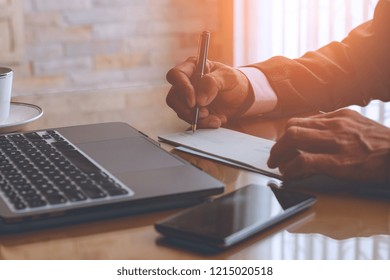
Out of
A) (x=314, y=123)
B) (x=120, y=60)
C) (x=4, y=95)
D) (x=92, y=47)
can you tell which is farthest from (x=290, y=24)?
(x=314, y=123)

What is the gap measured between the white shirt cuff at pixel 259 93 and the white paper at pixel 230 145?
0.48 feet

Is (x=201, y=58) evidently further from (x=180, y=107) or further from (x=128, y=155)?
(x=128, y=155)

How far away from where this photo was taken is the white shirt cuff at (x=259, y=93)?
128 centimetres

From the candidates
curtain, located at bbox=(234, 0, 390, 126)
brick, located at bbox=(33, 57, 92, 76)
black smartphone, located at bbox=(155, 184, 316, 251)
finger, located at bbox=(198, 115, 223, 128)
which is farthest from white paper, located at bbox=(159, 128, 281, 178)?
brick, located at bbox=(33, 57, 92, 76)

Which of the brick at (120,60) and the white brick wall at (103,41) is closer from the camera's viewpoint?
the white brick wall at (103,41)

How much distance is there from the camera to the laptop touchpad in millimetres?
860

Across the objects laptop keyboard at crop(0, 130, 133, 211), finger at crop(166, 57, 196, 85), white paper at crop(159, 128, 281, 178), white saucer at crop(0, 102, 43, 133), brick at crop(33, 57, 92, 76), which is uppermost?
finger at crop(166, 57, 196, 85)

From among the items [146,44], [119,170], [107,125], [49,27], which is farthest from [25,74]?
[119,170]

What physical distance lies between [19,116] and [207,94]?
340mm

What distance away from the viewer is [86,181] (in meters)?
0.78

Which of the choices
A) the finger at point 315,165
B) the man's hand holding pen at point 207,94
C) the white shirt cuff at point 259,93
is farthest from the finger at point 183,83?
the finger at point 315,165

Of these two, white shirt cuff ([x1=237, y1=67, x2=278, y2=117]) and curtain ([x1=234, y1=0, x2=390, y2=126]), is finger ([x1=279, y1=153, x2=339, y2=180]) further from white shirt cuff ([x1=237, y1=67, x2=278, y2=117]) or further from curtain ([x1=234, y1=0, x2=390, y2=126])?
curtain ([x1=234, y1=0, x2=390, y2=126])

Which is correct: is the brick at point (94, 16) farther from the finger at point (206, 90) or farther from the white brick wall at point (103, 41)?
the finger at point (206, 90)

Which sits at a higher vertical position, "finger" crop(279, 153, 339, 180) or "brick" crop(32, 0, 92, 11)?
"brick" crop(32, 0, 92, 11)
